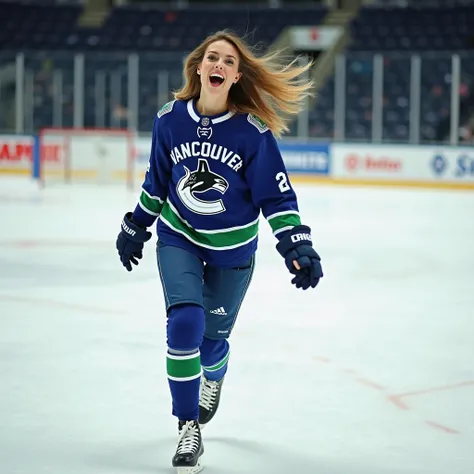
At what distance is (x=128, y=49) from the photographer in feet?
71.9

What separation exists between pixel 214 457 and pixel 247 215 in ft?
2.34

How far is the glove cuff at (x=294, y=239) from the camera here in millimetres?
2922

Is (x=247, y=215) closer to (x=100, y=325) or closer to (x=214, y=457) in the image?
(x=214, y=457)

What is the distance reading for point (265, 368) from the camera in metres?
4.27

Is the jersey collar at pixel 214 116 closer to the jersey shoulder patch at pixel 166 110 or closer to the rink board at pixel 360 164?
the jersey shoulder patch at pixel 166 110

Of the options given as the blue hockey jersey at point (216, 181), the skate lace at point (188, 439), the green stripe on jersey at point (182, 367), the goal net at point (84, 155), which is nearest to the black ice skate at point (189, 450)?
the skate lace at point (188, 439)

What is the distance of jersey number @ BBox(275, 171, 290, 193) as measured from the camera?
3.00 meters

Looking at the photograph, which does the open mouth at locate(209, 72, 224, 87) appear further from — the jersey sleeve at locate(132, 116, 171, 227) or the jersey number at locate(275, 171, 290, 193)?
the jersey number at locate(275, 171, 290, 193)

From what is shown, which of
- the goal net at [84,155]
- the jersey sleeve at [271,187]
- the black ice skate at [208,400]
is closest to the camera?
the jersey sleeve at [271,187]

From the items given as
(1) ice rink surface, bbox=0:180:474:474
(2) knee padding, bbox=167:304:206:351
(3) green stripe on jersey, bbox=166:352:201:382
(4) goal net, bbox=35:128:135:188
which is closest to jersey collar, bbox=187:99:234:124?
(2) knee padding, bbox=167:304:206:351

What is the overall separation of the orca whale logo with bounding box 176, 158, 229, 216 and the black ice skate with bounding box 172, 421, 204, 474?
614mm

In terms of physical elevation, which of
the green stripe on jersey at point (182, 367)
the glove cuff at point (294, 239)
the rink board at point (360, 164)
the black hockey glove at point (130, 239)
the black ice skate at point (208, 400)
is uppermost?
the glove cuff at point (294, 239)

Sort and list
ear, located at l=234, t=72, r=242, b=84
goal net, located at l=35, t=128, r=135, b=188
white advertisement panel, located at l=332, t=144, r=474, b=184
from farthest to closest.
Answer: goal net, located at l=35, t=128, r=135, b=188 → white advertisement panel, located at l=332, t=144, r=474, b=184 → ear, located at l=234, t=72, r=242, b=84

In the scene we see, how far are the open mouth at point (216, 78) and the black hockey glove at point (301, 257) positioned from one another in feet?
1.57
